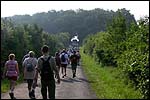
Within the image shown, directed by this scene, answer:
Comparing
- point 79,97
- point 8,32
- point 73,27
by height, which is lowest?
point 79,97

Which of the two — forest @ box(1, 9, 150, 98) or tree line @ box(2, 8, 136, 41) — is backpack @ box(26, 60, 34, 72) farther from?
tree line @ box(2, 8, 136, 41)

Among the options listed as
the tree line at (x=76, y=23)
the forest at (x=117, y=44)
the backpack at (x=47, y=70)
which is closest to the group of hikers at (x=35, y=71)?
the backpack at (x=47, y=70)

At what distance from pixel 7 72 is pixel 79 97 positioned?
2917 millimetres

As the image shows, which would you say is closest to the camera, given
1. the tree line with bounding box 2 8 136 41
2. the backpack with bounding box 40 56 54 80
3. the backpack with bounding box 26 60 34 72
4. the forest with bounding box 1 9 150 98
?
the backpack with bounding box 40 56 54 80

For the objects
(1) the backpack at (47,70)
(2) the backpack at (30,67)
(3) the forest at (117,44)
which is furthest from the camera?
(3) the forest at (117,44)

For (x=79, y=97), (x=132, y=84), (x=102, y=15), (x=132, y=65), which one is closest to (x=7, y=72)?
(x=79, y=97)

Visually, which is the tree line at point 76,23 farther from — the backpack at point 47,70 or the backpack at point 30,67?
the backpack at point 47,70

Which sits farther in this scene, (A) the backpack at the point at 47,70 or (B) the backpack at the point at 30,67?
(B) the backpack at the point at 30,67

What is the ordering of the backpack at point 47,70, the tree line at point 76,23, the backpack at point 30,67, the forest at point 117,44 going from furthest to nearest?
the tree line at point 76,23
the forest at point 117,44
the backpack at point 30,67
the backpack at point 47,70

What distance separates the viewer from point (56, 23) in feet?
626

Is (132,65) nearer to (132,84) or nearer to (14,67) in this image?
(132,84)

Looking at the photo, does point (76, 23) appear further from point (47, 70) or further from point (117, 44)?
point (47, 70)

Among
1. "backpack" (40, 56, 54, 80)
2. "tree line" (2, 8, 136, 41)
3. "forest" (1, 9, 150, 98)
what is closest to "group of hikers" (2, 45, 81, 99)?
"backpack" (40, 56, 54, 80)

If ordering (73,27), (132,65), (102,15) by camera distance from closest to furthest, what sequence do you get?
(132,65), (102,15), (73,27)
